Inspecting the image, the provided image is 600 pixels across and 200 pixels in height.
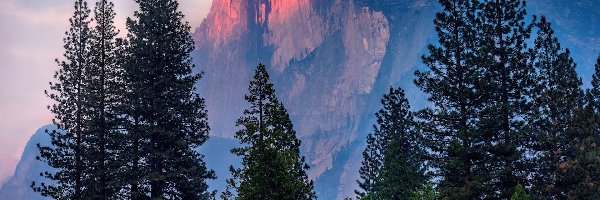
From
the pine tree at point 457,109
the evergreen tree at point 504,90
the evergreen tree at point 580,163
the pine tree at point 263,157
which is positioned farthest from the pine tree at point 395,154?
the pine tree at point 263,157

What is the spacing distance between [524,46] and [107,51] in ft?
77.1

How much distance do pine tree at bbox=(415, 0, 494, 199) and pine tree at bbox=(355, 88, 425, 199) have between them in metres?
1.44

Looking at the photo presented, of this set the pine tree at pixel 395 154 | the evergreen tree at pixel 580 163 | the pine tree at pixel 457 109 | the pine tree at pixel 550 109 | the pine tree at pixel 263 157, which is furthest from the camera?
the pine tree at pixel 395 154

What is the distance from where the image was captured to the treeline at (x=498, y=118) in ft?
82.8

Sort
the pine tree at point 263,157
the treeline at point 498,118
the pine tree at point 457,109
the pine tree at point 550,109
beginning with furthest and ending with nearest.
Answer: the pine tree at point 550,109
the treeline at point 498,118
the pine tree at point 457,109
the pine tree at point 263,157

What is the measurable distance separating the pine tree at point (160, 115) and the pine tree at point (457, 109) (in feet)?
40.8

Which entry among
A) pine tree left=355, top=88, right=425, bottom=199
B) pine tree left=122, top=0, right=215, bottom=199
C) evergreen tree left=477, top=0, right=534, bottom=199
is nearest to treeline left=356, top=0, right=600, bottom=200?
evergreen tree left=477, top=0, right=534, bottom=199

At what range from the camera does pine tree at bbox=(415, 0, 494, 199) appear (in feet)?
82.4

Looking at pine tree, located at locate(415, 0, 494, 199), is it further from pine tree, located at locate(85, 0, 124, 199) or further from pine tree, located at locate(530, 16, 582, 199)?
pine tree, located at locate(85, 0, 124, 199)

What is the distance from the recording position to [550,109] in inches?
1132

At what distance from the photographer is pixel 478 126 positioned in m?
25.5

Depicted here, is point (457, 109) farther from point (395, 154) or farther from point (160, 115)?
point (160, 115)

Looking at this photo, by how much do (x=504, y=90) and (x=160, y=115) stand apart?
18.0 m

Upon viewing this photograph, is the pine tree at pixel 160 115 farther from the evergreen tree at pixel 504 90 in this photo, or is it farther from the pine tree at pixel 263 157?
the evergreen tree at pixel 504 90
